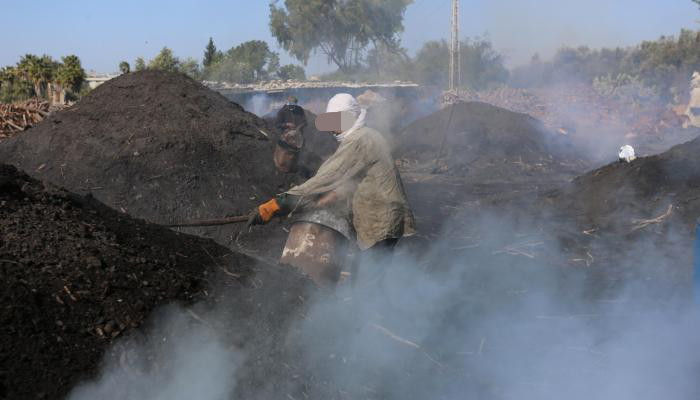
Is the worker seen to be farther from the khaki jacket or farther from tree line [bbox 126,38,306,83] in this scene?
tree line [bbox 126,38,306,83]

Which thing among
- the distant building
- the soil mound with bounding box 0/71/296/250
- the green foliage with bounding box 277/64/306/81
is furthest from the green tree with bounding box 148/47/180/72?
the green foliage with bounding box 277/64/306/81

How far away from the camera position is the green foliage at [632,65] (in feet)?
104

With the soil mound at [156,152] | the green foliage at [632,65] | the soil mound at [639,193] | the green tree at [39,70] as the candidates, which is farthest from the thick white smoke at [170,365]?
the green foliage at [632,65]

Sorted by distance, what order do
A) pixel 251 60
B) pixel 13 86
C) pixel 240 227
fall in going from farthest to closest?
1. pixel 251 60
2. pixel 13 86
3. pixel 240 227

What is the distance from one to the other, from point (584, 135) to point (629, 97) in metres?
9.23

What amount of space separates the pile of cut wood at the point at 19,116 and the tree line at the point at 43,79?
202 cm

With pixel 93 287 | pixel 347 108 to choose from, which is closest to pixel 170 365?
pixel 93 287

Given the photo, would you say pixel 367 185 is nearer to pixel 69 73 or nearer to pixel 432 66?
pixel 69 73

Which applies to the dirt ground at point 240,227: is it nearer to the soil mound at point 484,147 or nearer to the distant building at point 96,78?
the soil mound at point 484,147

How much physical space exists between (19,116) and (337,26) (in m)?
38.6

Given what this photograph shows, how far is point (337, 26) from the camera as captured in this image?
4831 cm

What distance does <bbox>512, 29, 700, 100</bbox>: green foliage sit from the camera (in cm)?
3184

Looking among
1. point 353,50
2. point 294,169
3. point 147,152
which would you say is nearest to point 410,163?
point 294,169

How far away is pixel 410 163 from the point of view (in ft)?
56.7
